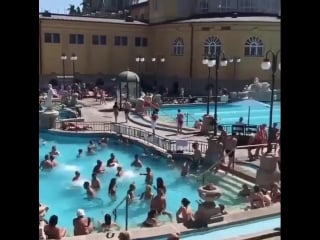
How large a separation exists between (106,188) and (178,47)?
2527 cm

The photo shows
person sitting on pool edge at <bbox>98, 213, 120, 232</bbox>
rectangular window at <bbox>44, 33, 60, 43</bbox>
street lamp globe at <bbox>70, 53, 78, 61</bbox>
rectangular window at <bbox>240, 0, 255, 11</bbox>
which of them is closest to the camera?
person sitting on pool edge at <bbox>98, 213, 120, 232</bbox>

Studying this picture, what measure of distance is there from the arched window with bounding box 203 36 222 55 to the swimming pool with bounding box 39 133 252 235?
745 inches

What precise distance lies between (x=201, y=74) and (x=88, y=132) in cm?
1738

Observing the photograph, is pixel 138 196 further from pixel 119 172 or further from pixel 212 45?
pixel 212 45

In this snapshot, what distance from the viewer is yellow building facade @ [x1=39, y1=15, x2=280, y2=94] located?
1379 inches

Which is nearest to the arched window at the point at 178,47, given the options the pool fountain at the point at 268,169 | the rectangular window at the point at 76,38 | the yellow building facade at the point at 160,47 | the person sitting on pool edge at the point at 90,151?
the yellow building facade at the point at 160,47

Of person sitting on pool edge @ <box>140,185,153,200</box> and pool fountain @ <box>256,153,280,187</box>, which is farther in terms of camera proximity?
person sitting on pool edge @ <box>140,185,153,200</box>

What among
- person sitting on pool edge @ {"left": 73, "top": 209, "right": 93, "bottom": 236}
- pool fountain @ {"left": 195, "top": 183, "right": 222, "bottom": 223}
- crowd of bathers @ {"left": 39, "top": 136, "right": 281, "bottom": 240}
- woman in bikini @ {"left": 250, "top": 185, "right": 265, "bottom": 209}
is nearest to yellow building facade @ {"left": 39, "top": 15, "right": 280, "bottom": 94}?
crowd of bathers @ {"left": 39, "top": 136, "right": 281, "bottom": 240}

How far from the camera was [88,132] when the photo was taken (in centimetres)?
2050

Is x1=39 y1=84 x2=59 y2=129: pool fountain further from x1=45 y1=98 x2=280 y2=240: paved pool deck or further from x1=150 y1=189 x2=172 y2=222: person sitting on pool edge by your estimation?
x1=150 y1=189 x2=172 y2=222: person sitting on pool edge

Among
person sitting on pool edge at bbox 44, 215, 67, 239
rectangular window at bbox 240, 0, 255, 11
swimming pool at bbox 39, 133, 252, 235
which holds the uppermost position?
rectangular window at bbox 240, 0, 255, 11

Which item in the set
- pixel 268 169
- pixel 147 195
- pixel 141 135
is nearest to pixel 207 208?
pixel 268 169
